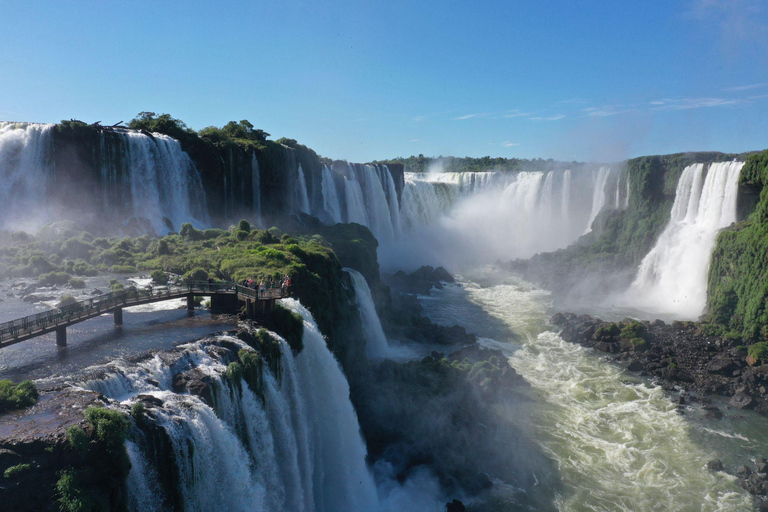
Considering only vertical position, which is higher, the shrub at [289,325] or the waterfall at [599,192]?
the waterfall at [599,192]

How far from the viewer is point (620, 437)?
23.5 metres

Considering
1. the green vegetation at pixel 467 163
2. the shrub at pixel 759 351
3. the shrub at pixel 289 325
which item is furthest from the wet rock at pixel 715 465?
the green vegetation at pixel 467 163

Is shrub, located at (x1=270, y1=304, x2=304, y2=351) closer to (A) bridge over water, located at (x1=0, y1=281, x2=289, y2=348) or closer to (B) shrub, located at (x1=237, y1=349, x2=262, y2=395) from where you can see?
(A) bridge over water, located at (x1=0, y1=281, x2=289, y2=348)

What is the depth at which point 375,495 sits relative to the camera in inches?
747

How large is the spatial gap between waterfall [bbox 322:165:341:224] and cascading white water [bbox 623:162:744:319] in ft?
99.8

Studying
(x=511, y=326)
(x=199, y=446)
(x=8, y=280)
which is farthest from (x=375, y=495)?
(x=511, y=326)

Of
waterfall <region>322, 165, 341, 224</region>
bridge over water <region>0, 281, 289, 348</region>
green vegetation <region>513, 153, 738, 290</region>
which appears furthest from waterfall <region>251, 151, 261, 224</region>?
green vegetation <region>513, 153, 738, 290</region>

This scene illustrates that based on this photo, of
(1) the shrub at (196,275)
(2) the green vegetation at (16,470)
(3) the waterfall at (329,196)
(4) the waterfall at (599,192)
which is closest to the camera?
(2) the green vegetation at (16,470)

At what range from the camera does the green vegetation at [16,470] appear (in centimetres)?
809

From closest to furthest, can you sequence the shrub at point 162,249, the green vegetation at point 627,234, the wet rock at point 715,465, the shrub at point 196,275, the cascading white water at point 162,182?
the wet rock at point 715,465 < the shrub at point 196,275 < the shrub at point 162,249 < the cascading white water at point 162,182 < the green vegetation at point 627,234

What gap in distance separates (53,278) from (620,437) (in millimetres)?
27407

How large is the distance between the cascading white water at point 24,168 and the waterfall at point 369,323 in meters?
21.0

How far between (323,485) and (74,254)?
63.9 feet

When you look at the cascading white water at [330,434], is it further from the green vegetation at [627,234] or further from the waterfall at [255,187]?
the green vegetation at [627,234]
